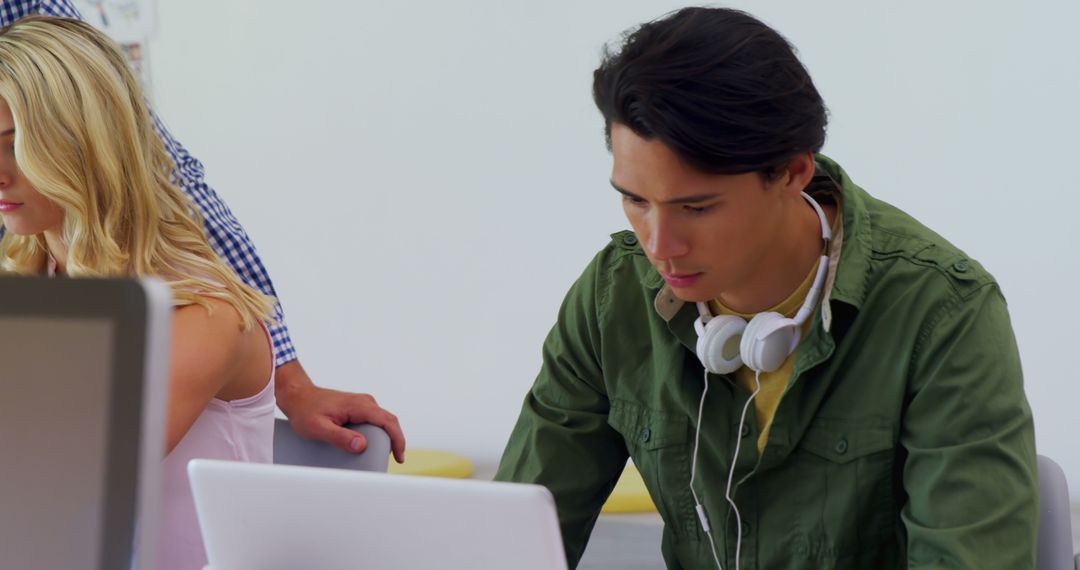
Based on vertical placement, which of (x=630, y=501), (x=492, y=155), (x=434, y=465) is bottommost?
(x=434, y=465)

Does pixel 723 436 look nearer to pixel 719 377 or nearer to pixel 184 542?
pixel 719 377

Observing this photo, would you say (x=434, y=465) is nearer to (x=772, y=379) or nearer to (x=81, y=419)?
(x=772, y=379)

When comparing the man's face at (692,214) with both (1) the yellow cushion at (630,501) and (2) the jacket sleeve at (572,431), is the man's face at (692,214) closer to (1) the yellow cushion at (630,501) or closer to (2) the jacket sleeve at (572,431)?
(2) the jacket sleeve at (572,431)

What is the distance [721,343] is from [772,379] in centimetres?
10

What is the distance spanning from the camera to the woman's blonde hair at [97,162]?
174 cm

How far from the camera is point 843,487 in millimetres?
1510

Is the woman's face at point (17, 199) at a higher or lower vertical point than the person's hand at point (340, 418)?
higher

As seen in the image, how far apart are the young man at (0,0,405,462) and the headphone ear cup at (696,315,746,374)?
0.47 m

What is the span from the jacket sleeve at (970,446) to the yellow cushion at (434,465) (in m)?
1.90

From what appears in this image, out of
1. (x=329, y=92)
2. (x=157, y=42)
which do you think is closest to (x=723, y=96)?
(x=329, y=92)

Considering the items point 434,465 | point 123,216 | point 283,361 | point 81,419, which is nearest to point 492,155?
point 434,465

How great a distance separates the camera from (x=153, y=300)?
0.64 m

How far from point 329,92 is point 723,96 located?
8.35 feet

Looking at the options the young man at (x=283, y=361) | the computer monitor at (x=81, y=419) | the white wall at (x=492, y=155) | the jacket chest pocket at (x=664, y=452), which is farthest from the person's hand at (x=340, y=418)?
the white wall at (x=492, y=155)
